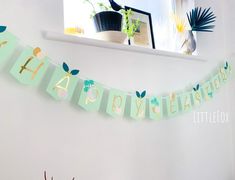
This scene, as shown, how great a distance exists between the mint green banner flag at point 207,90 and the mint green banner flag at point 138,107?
61 cm

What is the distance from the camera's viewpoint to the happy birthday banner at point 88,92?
3.51ft

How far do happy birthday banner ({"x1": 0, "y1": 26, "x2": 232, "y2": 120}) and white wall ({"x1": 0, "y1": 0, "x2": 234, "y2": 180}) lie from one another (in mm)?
32

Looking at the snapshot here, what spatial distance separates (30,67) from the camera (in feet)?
3.61

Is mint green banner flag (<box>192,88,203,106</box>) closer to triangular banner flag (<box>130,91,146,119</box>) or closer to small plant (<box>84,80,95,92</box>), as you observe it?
triangular banner flag (<box>130,91,146,119</box>)

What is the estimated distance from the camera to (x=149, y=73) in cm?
157

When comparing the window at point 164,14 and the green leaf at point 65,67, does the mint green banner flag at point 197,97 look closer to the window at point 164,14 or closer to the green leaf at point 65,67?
the window at point 164,14

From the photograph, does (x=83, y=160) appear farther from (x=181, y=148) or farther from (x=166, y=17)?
(x=166, y=17)

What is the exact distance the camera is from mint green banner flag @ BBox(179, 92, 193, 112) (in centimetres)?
173

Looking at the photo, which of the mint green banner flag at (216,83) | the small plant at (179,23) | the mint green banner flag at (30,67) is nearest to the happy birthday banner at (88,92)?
the mint green banner flag at (30,67)

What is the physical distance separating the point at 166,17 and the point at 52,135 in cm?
122

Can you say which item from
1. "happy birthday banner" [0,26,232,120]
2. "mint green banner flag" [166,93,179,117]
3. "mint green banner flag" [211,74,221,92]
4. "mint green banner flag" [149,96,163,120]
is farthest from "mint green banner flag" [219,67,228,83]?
"mint green banner flag" [149,96,163,120]

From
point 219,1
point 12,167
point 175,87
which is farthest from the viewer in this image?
point 219,1

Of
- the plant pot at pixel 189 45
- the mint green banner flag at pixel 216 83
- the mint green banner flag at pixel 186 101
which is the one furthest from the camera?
the mint green banner flag at pixel 216 83

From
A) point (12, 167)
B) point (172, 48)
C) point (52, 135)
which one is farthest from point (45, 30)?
point (172, 48)
